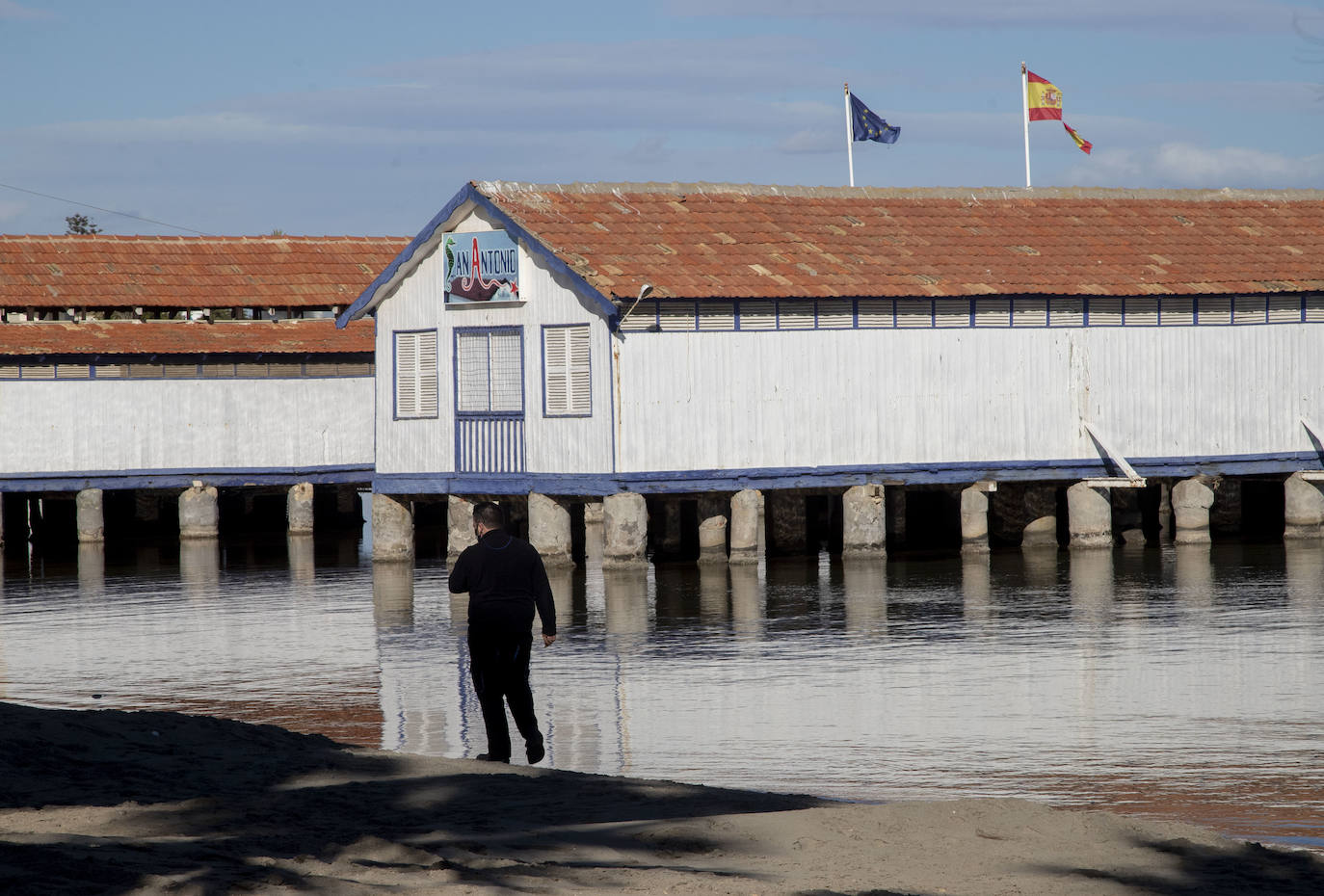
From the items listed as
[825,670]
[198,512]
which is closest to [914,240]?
[825,670]

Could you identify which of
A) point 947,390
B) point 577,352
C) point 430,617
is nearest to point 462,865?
point 430,617

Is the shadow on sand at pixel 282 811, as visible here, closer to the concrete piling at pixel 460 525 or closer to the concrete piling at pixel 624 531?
the concrete piling at pixel 624 531

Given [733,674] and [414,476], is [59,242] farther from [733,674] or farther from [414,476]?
[733,674]

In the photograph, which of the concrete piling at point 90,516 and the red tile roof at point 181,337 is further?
the concrete piling at point 90,516

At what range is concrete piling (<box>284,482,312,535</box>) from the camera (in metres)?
37.3

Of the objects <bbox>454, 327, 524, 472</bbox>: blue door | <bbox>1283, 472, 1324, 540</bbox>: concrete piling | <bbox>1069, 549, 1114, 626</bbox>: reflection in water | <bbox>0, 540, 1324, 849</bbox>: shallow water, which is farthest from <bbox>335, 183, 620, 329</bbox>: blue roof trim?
<bbox>1283, 472, 1324, 540</bbox>: concrete piling

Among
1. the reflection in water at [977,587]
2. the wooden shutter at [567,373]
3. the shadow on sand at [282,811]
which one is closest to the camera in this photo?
the shadow on sand at [282,811]

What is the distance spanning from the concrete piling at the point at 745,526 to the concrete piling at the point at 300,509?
12501 mm

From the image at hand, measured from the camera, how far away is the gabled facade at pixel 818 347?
88.5ft

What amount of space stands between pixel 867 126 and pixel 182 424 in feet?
47.0

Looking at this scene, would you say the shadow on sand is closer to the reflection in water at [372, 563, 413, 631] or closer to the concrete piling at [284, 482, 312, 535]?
the reflection in water at [372, 563, 413, 631]

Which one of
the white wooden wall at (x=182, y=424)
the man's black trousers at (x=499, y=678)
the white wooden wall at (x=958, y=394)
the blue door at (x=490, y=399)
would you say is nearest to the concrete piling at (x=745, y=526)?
the white wooden wall at (x=958, y=394)

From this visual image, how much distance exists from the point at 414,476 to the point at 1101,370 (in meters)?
10.9

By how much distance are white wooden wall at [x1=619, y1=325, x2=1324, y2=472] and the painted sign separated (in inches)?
95.3
